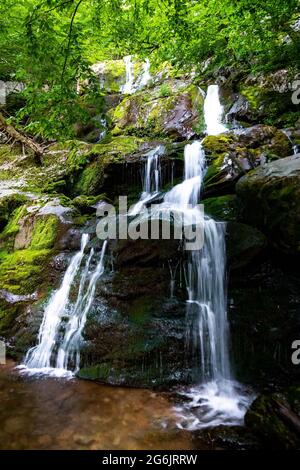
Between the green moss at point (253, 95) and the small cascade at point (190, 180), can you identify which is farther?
the green moss at point (253, 95)

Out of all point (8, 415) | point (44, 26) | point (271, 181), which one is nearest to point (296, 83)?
point (271, 181)

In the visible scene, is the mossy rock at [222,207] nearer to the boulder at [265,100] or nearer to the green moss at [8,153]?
the boulder at [265,100]

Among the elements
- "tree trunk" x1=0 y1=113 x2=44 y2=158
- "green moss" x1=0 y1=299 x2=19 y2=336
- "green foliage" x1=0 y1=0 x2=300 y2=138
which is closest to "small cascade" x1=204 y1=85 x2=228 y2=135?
"green foliage" x1=0 y1=0 x2=300 y2=138

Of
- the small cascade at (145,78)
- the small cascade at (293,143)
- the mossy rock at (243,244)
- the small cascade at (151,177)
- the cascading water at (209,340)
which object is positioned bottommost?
the cascading water at (209,340)

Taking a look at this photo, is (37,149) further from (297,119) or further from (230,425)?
(230,425)

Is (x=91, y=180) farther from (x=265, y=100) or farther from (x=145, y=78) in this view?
(x=145, y=78)

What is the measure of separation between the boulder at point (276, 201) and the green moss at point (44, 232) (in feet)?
12.7

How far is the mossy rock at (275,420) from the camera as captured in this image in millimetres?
3187

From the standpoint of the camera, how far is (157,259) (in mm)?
5766

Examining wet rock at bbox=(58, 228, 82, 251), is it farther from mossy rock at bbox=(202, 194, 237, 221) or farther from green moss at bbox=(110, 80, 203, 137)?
green moss at bbox=(110, 80, 203, 137)

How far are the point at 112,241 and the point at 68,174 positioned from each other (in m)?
4.43

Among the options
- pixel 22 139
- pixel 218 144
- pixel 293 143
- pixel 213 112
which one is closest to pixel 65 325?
pixel 218 144

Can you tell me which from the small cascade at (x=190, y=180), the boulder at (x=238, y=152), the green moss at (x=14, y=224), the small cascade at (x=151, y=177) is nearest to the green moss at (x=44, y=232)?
the green moss at (x=14, y=224)

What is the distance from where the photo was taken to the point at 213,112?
1064 centimetres
